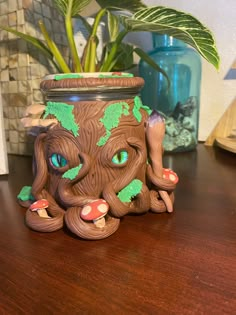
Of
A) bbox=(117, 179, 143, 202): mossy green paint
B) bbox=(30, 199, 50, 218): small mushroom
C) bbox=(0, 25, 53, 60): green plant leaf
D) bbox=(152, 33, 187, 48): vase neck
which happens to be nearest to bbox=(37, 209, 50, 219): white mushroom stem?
bbox=(30, 199, 50, 218): small mushroom

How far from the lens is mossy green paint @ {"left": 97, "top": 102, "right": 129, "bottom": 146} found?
15.3 inches

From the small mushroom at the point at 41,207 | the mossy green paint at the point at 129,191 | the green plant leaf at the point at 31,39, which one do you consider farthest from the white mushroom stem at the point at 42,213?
the green plant leaf at the point at 31,39

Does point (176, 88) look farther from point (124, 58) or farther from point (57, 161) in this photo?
point (57, 161)

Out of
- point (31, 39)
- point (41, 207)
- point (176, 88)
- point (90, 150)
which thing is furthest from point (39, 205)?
point (176, 88)

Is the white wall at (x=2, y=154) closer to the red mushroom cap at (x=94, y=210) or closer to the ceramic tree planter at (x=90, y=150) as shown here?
the ceramic tree planter at (x=90, y=150)

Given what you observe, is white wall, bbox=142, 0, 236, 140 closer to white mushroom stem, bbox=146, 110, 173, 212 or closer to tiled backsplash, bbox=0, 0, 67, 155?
tiled backsplash, bbox=0, 0, 67, 155

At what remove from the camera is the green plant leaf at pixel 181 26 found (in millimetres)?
382

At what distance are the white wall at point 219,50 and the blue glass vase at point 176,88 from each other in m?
0.05

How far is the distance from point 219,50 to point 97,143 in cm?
64

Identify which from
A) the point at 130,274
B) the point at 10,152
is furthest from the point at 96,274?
the point at 10,152

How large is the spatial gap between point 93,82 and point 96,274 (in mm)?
235

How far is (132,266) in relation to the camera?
0.32m

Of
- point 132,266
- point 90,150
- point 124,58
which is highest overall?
point 124,58

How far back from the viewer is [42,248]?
36cm
